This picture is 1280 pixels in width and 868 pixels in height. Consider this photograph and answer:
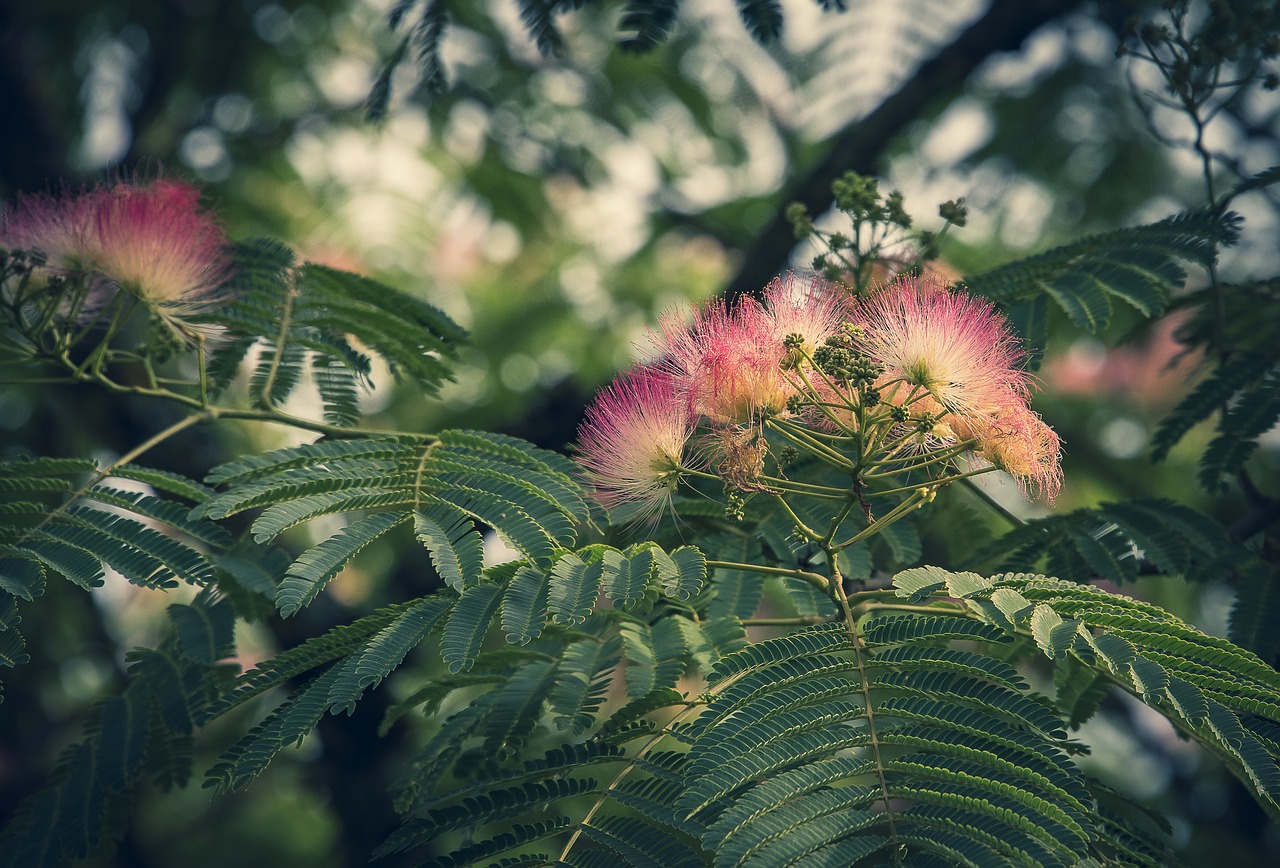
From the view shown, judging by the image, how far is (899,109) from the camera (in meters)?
4.67

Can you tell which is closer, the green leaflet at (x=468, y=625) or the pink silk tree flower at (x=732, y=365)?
the green leaflet at (x=468, y=625)

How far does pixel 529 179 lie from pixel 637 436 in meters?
4.66

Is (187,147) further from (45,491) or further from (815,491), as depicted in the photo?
(815,491)

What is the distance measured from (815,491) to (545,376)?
13.8 ft

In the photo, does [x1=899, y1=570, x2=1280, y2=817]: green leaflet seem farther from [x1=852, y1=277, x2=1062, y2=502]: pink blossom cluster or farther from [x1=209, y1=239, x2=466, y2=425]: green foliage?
[x1=209, y1=239, x2=466, y2=425]: green foliage

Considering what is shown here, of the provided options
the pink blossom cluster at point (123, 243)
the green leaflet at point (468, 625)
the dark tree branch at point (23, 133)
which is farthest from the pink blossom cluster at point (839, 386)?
the dark tree branch at point (23, 133)

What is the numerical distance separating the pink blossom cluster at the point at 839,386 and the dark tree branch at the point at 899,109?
2.03m

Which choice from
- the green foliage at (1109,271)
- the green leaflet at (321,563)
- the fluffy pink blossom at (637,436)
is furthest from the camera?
the green foliage at (1109,271)

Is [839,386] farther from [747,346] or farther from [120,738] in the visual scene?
[120,738]

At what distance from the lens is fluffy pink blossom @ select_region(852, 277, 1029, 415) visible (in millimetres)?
2178

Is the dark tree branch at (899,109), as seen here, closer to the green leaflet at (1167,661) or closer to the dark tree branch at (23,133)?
the green leaflet at (1167,661)

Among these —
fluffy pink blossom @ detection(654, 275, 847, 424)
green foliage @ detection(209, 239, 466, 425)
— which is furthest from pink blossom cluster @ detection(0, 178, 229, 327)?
fluffy pink blossom @ detection(654, 275, 847, 424)

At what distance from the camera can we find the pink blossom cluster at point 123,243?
2.92 m

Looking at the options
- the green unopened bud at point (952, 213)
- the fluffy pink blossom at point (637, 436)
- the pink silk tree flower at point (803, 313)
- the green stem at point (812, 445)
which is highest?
the green unopened bud at point (952, 213)
